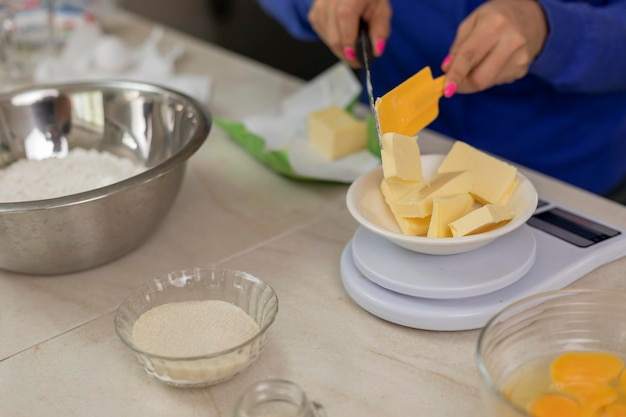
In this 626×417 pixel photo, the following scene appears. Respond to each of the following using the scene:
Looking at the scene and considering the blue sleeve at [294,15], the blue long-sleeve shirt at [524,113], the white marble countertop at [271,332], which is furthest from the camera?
the blue sleeve at [294,15]

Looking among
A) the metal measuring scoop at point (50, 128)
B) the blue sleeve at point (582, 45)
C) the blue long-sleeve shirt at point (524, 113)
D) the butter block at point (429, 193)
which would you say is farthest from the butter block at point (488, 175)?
the metal measuring scoop at point (50, 128)

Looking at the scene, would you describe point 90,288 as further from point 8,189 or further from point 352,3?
point 352,3

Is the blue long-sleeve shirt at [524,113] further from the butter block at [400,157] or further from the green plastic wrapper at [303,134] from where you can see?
the butter block at [400,157]

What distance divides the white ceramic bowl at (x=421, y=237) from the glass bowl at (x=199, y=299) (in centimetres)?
13

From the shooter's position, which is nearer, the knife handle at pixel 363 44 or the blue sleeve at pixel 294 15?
the knife handle at pixel 363 44

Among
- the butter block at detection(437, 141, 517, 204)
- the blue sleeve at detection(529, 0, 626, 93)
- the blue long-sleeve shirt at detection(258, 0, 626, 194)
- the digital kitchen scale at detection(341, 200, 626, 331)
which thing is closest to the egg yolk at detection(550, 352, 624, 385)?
the digital kitchen scale at detection(341, 200, 626, 331)

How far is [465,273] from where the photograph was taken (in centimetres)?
73

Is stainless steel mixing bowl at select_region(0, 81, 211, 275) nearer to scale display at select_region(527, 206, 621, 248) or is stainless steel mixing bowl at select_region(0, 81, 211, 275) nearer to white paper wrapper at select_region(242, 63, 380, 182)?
white paper wrapper at select_region(242, 63, 380, 182)

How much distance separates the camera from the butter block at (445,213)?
0.72 meters

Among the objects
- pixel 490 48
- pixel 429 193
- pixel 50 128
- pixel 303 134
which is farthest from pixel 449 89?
pixel 50 128

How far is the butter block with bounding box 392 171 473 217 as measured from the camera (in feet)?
2.43

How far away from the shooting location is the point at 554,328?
0.63 meters

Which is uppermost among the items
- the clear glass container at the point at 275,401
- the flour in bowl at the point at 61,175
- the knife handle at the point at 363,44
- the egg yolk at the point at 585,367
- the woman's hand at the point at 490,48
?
the woman's hand at the point at 490,48

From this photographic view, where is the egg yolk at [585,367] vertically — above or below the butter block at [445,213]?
below
